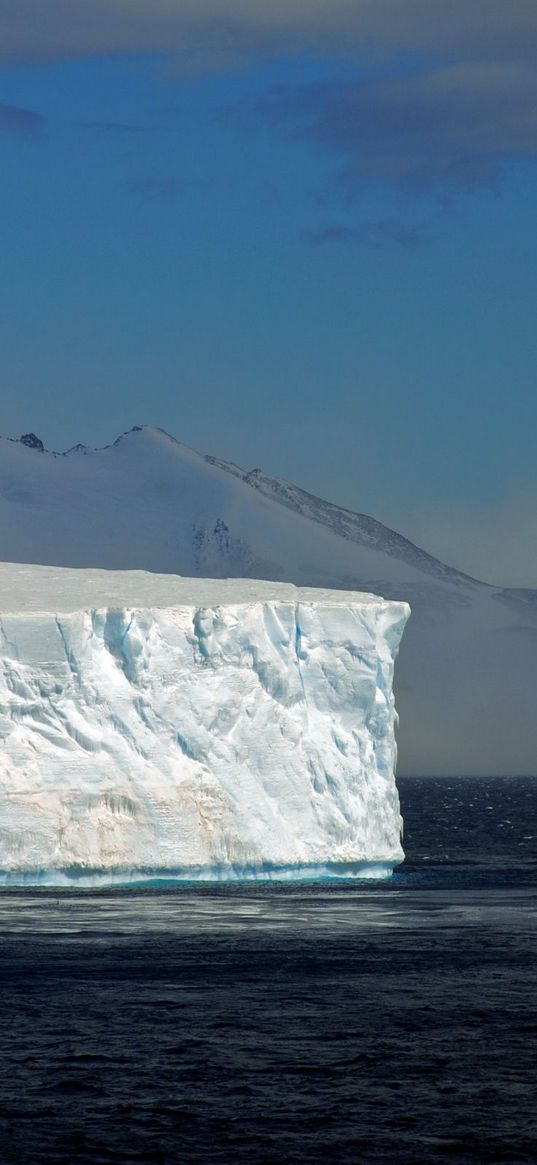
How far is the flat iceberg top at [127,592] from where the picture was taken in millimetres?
36638

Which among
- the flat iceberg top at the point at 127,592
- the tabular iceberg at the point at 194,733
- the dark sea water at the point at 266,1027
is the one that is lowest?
the dark sea water at the point at 266,1027

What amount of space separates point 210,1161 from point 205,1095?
90.6 inches

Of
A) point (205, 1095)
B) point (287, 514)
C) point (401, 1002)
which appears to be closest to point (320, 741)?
point (401, 1002)

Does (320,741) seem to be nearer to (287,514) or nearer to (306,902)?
(306,902)

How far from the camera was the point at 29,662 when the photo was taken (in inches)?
1383

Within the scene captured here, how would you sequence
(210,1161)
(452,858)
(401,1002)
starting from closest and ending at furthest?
(210,1161) → (401,1002) → (452,858)

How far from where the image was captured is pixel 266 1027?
22.0 m

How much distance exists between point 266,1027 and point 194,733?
14571 mm

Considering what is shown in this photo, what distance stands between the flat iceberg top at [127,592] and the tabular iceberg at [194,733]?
104mm

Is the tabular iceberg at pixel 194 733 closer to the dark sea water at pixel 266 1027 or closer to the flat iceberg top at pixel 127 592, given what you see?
the flat iceberg top at pixel 127 592

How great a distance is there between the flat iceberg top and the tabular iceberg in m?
0.10

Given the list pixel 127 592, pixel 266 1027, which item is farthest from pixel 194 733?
pixel 266 1027

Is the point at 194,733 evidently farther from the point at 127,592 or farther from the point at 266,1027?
the point at 266,1027

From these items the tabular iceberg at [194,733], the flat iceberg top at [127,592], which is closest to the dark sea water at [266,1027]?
the tabular iceberg at [194,733]
